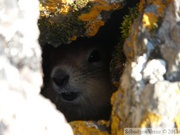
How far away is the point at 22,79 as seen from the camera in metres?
2.48

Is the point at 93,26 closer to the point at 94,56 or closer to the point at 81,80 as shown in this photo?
the point at 81,80

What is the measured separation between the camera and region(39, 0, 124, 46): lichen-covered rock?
3344mm

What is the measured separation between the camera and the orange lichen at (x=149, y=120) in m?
2.29

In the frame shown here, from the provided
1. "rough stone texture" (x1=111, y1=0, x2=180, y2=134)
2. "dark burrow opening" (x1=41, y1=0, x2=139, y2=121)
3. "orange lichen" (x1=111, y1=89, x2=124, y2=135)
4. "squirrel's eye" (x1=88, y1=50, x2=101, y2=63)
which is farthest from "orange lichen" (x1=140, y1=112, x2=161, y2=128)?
"squirrel's eye" (x1=88, y1=50, x2=101, y2=63)

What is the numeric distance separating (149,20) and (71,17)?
998 mm

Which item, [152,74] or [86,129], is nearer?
[152,74]

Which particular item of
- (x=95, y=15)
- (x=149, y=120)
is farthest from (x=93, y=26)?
(x=149, y=120)

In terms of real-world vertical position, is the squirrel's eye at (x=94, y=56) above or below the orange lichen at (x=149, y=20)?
below

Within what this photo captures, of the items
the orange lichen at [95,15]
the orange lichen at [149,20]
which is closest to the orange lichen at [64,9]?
the orange lichen at [95,15]

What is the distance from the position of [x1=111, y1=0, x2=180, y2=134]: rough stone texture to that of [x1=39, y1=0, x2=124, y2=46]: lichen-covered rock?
634 millimetres

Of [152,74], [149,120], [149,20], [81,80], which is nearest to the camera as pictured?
[149,120]

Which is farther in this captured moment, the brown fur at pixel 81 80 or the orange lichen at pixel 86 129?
the brown fur at pixel 81 80

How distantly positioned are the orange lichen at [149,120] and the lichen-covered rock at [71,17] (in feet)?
4.27

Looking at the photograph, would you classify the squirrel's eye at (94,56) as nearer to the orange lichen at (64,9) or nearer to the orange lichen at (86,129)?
the orange lichen at (64,9)
